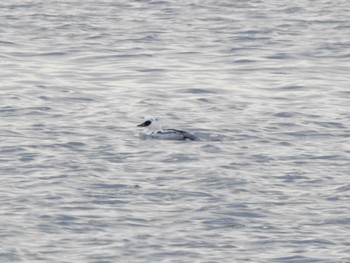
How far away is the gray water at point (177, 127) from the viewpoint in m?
20.2

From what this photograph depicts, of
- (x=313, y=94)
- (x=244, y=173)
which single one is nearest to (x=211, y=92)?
(x=313, y=94)

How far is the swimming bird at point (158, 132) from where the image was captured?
2672 centimetres

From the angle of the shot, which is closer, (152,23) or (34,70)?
(34,70)

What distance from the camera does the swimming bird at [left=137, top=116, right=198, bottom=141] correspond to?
26719 millimetres

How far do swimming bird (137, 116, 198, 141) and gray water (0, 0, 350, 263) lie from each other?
0.16m

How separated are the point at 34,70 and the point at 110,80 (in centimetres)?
265

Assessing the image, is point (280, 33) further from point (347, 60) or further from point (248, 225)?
point (248, 225)

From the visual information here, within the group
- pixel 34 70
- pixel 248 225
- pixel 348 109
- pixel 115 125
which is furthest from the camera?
pixel 34 70

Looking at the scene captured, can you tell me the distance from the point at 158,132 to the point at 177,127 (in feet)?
4.85

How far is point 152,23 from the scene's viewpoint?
4381 cm

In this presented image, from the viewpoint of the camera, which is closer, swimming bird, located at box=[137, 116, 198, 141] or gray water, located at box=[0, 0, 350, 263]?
gray water, located at box=[0, 0, 350, 263]

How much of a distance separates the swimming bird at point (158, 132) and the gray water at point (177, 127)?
0.16 metres

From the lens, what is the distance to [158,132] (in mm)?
27141

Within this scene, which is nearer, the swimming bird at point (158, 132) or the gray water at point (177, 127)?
the gray water at point (177, 127)
